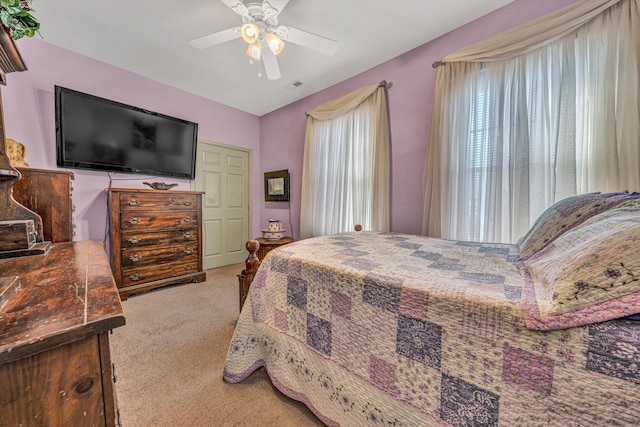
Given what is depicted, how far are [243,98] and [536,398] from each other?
3984 mm

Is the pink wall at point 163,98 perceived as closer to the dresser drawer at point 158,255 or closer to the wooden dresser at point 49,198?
the dresser drawer at point 158,255

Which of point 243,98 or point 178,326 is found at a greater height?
point 243,98

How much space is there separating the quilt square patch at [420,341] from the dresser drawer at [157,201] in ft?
9.38

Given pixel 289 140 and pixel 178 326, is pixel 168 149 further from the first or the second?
pixel 178 326

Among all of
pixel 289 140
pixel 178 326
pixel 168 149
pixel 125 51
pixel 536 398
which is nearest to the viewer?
pixel 536 398

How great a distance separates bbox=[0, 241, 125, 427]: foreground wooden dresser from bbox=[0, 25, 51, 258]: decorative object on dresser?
692mm

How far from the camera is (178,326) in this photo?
196 centimetres

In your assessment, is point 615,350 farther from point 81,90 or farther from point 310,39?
point 81,90

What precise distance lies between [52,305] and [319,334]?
0.91 metres

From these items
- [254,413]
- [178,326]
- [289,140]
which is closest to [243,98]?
[289,140]

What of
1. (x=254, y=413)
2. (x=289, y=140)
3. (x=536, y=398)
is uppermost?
(x=289, y=140)

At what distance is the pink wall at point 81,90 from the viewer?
2215 mm

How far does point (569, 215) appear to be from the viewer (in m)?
1.21

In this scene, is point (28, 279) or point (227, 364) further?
point (227, 364)
